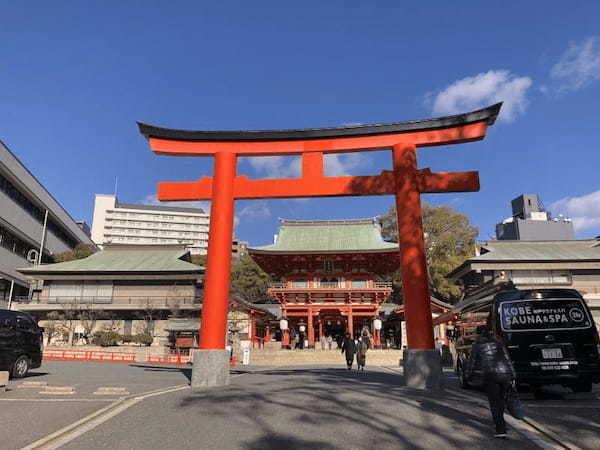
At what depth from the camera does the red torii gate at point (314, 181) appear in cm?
1028

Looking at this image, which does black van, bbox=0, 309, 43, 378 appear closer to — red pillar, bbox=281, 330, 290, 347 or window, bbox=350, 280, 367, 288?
red pillar, bbox=281, 330, 290, 347

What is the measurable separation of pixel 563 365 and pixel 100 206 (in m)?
112

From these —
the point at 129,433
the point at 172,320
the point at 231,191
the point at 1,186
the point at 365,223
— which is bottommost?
the point at 129,433

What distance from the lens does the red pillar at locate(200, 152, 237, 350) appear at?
10.4 metres

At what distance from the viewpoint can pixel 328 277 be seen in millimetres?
32750

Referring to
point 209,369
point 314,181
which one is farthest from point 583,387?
point 209,369

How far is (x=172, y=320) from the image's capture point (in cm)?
3025

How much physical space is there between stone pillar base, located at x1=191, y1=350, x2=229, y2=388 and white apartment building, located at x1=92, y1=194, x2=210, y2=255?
97.0m

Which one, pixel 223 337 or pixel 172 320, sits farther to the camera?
pixel 172 320

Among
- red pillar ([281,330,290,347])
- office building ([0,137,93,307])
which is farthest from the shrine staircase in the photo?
office building ([0,137,93,307])

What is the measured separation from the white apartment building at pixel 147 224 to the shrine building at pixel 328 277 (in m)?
75.6

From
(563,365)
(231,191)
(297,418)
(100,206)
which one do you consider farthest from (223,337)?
(100,206)

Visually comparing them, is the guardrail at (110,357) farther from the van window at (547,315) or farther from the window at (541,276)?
the window at (541,276)

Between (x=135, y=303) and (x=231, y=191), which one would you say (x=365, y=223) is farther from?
(x=231, y=191)
